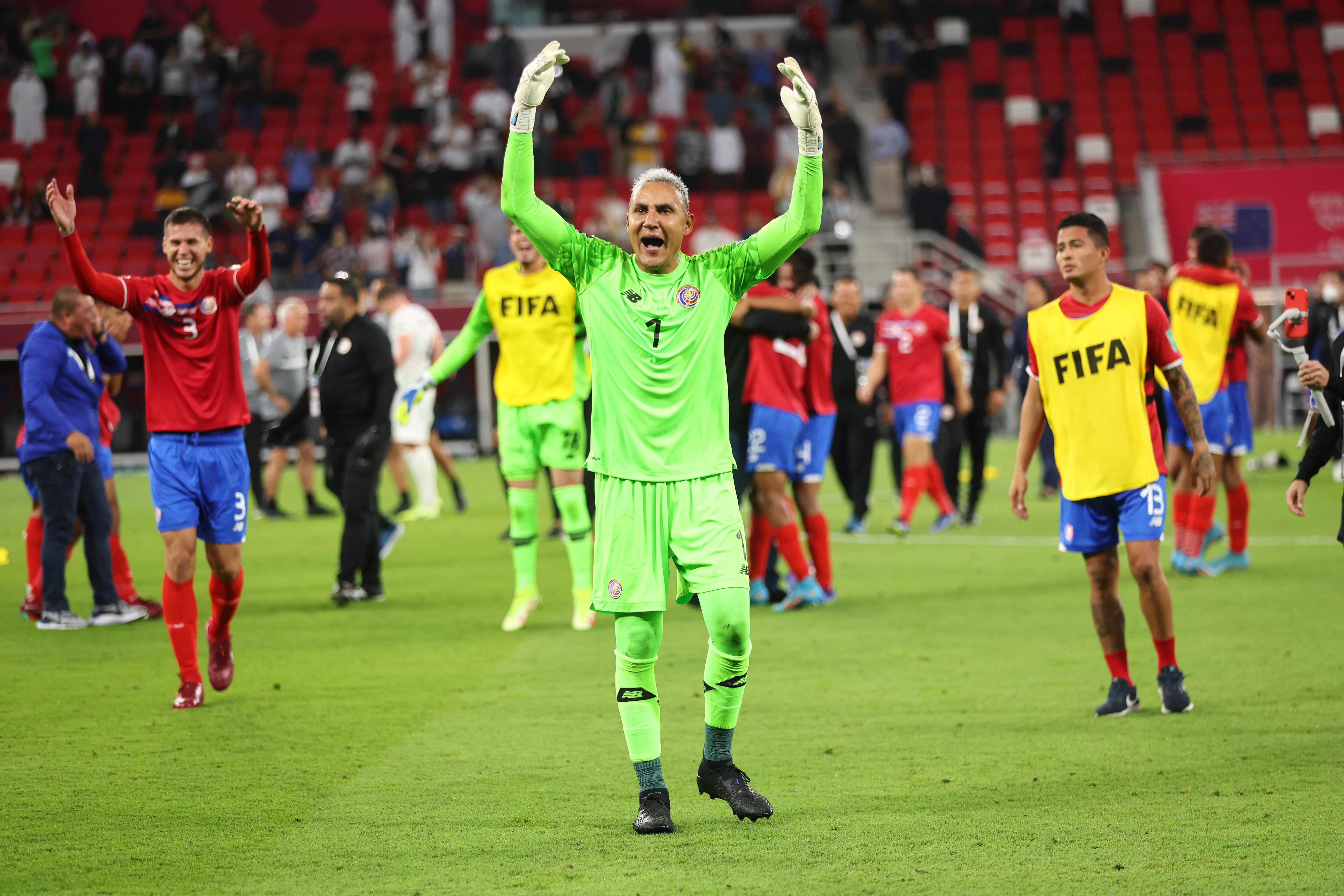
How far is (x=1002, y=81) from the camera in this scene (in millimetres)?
28578

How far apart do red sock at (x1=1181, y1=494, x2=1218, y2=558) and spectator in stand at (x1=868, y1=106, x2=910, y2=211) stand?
16649mm

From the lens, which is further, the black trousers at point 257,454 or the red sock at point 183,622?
the black trousers at point 257,454

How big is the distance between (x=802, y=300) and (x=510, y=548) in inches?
182

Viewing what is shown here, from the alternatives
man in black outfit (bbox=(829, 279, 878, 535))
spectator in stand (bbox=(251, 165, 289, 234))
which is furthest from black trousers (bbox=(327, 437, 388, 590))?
spectator in stand (bbox=(251, 165, 289, 234))

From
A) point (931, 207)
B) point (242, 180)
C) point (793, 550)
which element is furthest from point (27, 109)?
point (793, 550)

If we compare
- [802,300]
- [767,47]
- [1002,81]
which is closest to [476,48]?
[767,47]

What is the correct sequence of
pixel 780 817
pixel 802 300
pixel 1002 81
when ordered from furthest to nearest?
pixel 1002 81 < pixel 802 300 < pixel 780 817

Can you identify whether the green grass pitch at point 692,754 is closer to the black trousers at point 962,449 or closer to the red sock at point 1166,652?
the red sock at point 1166,652

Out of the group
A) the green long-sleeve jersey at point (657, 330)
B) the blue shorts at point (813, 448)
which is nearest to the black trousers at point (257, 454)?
the blue shorts at point (813, 448)

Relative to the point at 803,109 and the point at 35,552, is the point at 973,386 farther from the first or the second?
the point at 803,109

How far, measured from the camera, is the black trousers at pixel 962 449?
525 inches

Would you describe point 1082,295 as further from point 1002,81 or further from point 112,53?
point 112,53

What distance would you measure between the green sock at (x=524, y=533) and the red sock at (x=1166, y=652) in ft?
12.4

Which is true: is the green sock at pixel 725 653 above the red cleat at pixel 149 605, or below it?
above
